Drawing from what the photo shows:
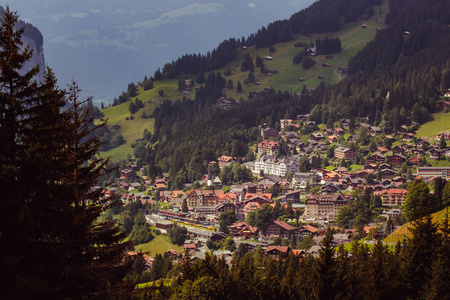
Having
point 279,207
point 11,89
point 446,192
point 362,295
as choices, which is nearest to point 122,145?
point 279,207

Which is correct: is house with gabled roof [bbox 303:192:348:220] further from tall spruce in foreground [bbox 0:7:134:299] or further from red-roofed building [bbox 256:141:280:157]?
tall spruce in foreground [bbox 0:7:134:299]

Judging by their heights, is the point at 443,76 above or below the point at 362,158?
above

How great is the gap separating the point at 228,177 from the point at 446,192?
217ft

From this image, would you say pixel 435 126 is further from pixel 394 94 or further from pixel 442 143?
pixel 394 94

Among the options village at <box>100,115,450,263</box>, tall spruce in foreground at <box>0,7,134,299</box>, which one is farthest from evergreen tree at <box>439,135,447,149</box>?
tall spruce in foreground at <box>0,7,134,299</box>

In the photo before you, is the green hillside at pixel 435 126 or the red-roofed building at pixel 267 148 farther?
the red-roofed building at pixel 267 148

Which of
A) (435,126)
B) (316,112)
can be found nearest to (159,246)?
(435,126)

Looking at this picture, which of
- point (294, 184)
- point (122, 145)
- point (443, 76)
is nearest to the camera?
point (294, 184)

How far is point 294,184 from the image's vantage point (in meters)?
126

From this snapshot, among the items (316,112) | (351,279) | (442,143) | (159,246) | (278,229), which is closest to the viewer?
(351,279)

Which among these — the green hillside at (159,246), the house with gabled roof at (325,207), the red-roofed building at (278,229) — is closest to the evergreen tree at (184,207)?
the green hillside at (159,246)

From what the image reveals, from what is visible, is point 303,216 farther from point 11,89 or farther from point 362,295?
point 11,89

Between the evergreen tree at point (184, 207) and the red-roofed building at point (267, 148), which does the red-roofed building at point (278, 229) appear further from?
the red-roofed building at point (267, 148)

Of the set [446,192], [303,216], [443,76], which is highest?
[443,76]
